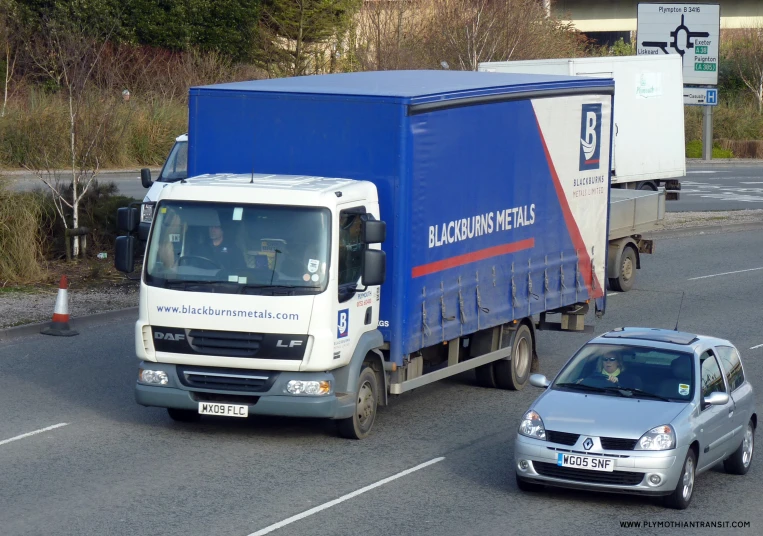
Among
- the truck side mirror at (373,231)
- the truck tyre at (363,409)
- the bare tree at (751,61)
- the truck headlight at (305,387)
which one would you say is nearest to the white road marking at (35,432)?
the truck headlight at (305,387)

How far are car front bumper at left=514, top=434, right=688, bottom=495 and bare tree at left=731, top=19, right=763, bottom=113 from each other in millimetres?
51167

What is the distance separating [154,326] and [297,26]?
46.3 m

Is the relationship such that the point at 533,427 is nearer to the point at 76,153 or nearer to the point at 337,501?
the point at 337,501

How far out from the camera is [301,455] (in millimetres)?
11195

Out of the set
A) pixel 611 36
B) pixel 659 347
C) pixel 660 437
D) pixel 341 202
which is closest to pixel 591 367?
pixel 659 347

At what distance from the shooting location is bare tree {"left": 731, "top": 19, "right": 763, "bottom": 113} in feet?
196

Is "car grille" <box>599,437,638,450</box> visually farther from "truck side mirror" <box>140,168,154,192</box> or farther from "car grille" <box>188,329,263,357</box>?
"truck side mirror" <box>140,168,154,192</box>

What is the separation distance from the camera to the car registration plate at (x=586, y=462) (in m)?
9.52

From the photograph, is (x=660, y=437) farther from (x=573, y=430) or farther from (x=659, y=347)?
(x=659, y=347)

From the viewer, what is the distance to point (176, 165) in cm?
2159

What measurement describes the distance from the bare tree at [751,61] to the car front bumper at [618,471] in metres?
51.2

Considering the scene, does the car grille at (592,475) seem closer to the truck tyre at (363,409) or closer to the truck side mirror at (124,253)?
the truck tyre at (363,409)

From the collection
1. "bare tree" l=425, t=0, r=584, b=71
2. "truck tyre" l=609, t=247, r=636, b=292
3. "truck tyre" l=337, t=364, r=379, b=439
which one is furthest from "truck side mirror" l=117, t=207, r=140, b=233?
"bare tree" l=425, t=0, r=584, b=71

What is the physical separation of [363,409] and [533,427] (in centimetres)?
232
